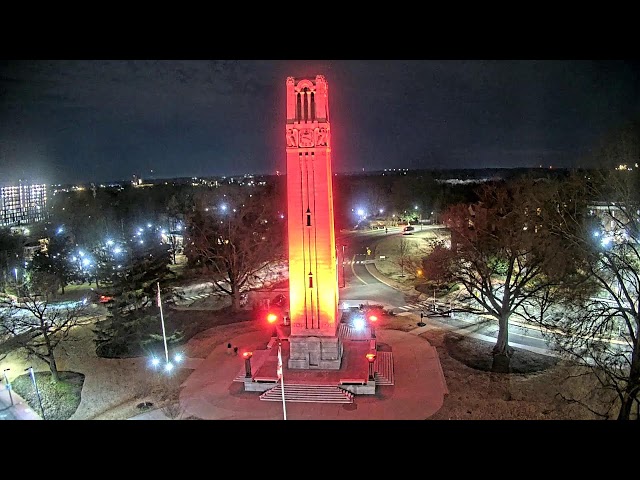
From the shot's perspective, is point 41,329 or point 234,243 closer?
point 41,329

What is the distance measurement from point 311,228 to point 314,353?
207 inches

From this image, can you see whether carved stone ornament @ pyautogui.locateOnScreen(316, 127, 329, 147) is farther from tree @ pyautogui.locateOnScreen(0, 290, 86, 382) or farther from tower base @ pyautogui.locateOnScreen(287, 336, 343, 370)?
tree @ pyautogui.locateOnScreen(0, 290, 86, 382)

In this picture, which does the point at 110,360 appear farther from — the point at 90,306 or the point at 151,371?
the point at 90,306

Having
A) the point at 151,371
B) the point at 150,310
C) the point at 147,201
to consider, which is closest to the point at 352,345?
the point at 151,371

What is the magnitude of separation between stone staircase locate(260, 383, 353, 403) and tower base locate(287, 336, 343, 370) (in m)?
1.41

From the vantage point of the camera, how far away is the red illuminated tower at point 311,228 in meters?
18.7

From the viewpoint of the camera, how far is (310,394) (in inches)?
719

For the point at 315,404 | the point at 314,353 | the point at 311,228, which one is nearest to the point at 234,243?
the point at 311,228

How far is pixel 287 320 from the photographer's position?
27.0m

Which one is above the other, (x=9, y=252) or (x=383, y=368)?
(x=9, y=252)

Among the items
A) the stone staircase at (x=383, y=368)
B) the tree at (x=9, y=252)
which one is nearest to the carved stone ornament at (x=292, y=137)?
the stone staircase at (x=383, y=368)

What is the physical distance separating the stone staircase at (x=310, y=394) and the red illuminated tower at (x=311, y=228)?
4.72ft

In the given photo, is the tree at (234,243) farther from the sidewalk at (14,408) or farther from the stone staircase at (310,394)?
Answer: the sidewalk at (14,408)

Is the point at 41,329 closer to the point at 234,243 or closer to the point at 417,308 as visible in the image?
the point at 234,243
